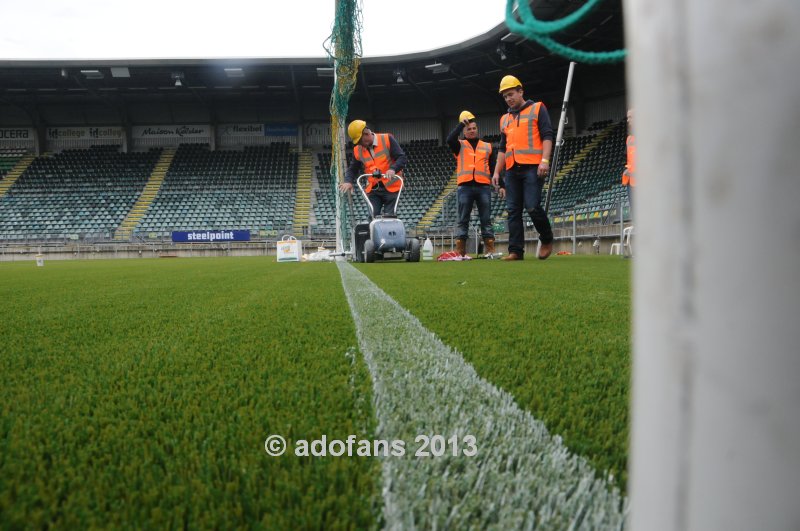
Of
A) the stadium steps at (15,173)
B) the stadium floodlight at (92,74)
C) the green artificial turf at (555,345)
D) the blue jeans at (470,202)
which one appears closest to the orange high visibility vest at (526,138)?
the blue jeans at (470,202)

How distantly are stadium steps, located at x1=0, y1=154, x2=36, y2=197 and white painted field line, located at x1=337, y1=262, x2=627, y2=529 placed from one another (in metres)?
28.9

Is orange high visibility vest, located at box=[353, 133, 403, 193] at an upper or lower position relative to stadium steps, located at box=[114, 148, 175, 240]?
lower

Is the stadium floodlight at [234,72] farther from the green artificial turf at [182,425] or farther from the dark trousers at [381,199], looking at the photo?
the green artificial turf at [182,425]

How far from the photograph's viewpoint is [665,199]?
0.30 m

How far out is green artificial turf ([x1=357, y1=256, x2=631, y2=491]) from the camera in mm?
877

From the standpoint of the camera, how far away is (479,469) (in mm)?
715

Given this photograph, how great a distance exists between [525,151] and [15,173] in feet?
89.7

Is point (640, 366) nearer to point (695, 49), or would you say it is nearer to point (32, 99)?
point (695, 49)

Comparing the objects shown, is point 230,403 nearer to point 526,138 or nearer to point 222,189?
point 526,138

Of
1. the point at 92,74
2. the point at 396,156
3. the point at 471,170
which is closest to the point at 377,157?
the point at 396,156

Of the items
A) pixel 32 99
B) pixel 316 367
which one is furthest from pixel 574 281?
pixel 32 99

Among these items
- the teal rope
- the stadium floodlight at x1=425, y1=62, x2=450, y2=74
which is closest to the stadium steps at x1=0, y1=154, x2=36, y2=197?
the stadium floodlight at x1=425, y1=62, x2=450, y2=74

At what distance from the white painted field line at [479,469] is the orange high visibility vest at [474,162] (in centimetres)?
583

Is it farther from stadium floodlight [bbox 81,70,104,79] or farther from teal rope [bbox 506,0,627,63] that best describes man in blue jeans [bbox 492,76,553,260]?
stadium floodlight [bbox 81,70,104,79]
